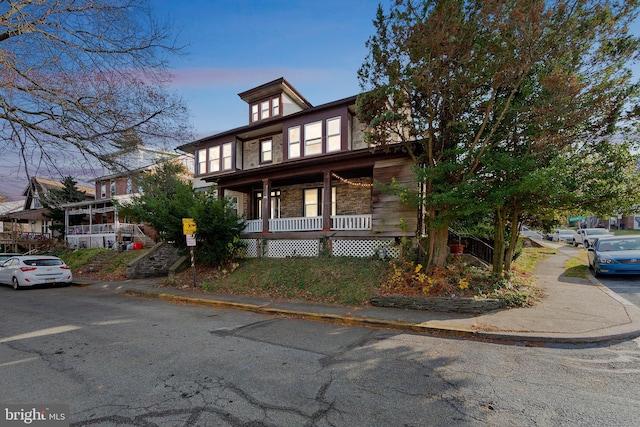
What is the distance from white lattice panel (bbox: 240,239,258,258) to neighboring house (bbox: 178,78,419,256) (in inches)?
2.0

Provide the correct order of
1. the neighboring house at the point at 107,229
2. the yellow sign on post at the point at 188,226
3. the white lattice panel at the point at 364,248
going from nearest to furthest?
the yellow sign on post at the point at 188,226 → the white lattice panel at the point at 364,248 → the neighboring house at the point at 107,229

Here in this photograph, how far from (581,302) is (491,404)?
694 cm

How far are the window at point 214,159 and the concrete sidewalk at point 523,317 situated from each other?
11610 millimetres

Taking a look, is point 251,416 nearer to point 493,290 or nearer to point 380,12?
point 493,290

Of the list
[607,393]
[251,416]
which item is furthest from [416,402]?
[607,393]

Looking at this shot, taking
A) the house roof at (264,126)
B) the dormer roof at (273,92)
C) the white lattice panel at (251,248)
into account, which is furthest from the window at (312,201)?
the dormer roof at (273,92)

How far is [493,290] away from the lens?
826 cm

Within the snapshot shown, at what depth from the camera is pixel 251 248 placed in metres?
15.2

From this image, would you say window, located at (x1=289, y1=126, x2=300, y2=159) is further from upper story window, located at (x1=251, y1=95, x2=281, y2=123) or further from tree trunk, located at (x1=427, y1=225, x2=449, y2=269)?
tree trunk, located at (x1=427, y1=225, x2=449, y2=269)

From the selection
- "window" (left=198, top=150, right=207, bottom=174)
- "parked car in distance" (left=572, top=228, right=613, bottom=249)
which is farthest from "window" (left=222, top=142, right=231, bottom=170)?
"parked car in distance" (left=572, top=228, right=613, bottom=249)

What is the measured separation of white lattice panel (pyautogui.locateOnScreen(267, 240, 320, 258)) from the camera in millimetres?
13531

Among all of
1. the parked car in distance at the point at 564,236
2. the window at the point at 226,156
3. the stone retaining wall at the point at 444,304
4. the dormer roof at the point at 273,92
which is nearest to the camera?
the stone retaining wall at the point at 444,304

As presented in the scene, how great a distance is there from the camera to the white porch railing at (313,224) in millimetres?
12940

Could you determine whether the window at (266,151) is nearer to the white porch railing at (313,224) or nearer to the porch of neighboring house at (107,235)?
the white porch railing at (313,224)
